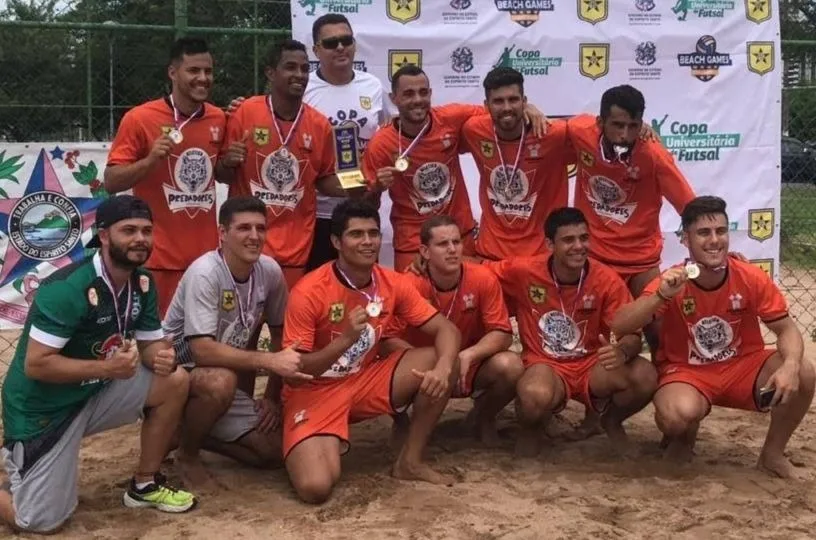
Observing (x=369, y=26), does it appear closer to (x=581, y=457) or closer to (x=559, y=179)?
(x=559, y=179)

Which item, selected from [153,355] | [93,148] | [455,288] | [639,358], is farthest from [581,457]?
[93,148]

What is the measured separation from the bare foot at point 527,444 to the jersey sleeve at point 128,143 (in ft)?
8.22

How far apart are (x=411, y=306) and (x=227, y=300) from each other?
905 mm

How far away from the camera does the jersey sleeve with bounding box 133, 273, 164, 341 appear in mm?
3918

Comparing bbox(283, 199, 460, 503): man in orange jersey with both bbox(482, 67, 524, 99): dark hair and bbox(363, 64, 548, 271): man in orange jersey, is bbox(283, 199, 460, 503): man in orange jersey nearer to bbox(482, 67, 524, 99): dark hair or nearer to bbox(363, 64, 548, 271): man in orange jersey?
bbox(363, 64, 548, 271): man in orange jersey

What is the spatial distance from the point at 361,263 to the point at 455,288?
628 mm

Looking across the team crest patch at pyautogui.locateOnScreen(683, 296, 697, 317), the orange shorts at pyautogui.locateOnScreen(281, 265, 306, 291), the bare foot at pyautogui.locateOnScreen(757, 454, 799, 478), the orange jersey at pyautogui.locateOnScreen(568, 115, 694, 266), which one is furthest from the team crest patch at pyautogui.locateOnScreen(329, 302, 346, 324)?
the bare foot at pyautogui.locateOnScreen(757, 454, 799, 478)

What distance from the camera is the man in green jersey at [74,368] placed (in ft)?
11.7

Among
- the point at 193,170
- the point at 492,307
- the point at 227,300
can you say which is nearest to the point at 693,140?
the point at 492,307

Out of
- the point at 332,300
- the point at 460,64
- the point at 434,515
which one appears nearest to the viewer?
the point at 434,515

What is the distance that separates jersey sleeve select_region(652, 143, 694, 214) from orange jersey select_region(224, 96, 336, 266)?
188 cm

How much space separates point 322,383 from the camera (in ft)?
14.3

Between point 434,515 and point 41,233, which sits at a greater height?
point 41,233

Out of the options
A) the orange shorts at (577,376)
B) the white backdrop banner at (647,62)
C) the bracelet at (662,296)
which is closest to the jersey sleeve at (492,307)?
the orange shorts at (577,376)
